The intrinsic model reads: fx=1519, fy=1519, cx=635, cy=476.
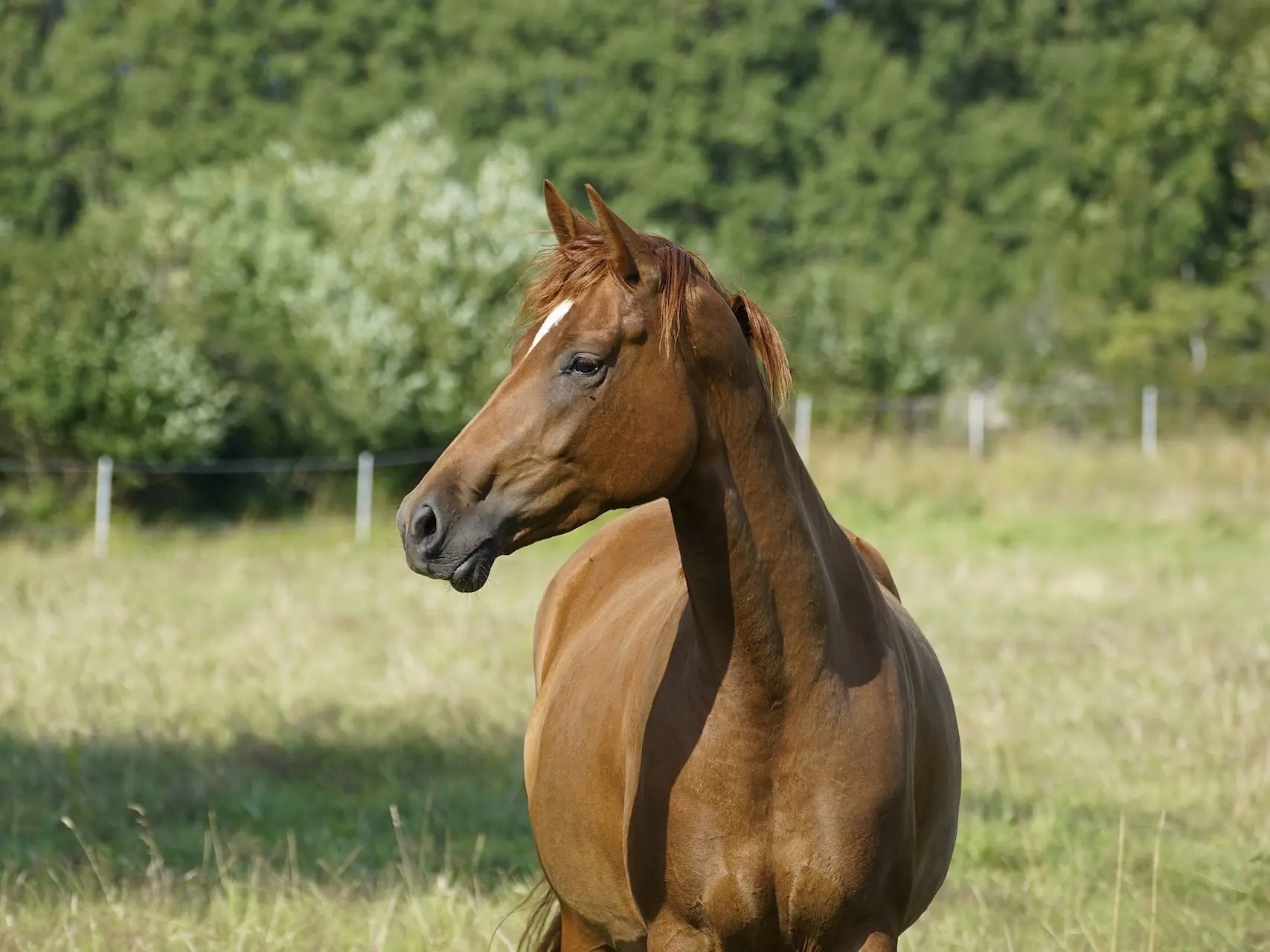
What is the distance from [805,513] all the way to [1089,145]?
124ft

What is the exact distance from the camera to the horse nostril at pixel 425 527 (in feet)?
8.57

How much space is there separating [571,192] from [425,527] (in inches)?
1690

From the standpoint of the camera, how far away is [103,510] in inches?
730

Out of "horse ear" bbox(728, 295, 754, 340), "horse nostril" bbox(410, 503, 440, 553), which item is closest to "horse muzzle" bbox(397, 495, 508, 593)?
"horse nostril" bbox(410, 503, 440, 553)

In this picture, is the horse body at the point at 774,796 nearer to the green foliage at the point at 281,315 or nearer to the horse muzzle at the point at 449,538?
the horse muzzle at the point at 449,538

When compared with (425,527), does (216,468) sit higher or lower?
lower

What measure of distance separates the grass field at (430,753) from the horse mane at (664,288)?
221cm

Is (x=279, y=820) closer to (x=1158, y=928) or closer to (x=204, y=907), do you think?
(x=204, y=907)

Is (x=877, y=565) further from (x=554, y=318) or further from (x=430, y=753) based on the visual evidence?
(x=430, y=753)

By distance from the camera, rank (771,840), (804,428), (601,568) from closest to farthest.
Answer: (771,840) → (601,568) → (804,428)

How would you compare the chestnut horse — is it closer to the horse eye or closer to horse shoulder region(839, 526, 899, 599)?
the horse eye

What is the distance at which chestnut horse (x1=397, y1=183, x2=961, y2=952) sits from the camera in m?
2.71

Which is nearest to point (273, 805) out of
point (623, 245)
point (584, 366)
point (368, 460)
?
point (584, 366)

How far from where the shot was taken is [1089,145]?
38.2 metres
